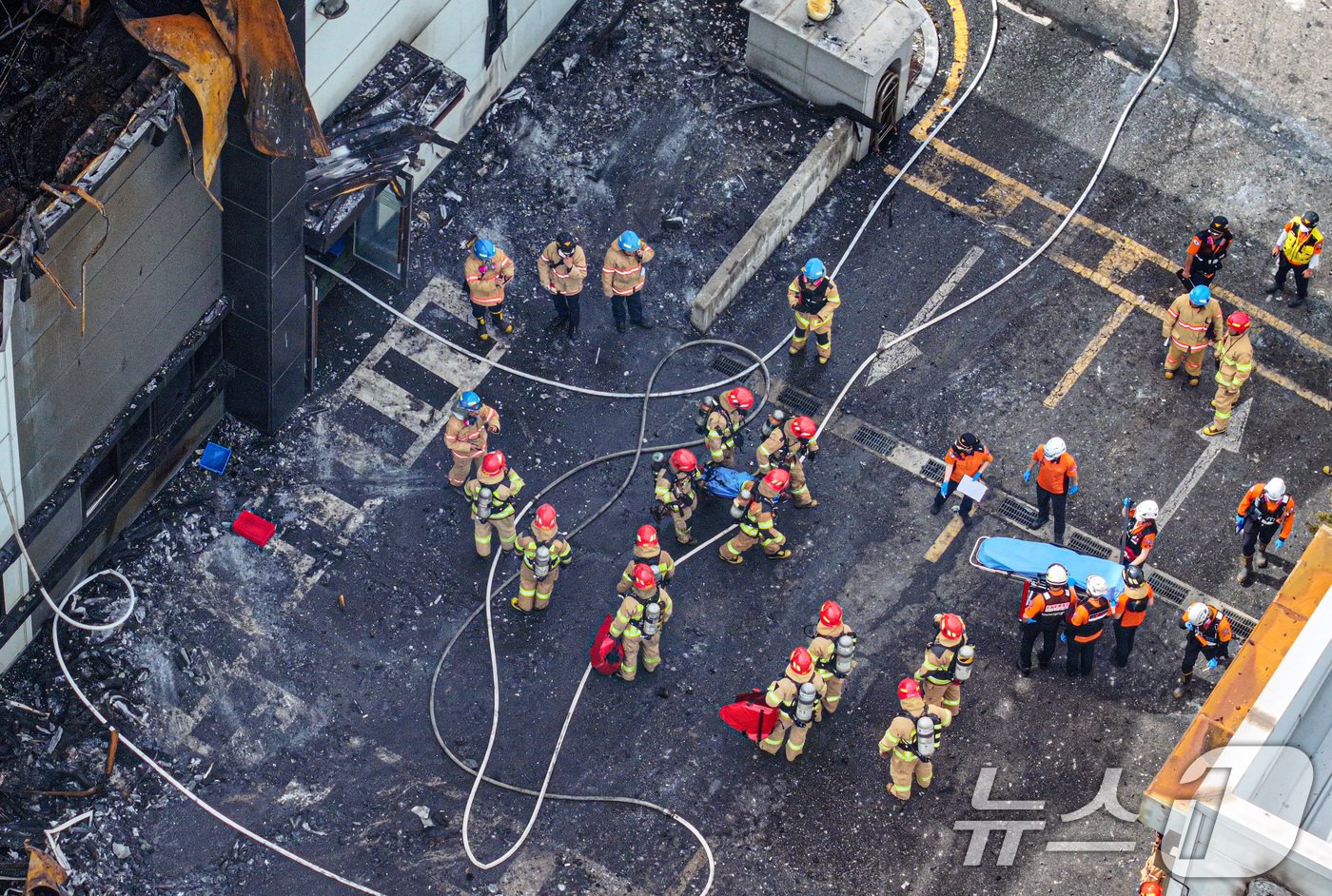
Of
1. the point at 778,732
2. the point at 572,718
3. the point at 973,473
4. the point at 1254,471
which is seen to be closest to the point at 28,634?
the point at 572,718

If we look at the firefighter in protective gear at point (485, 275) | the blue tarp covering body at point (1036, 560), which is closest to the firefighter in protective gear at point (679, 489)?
the firefighter in protective gear at point (485, 275)

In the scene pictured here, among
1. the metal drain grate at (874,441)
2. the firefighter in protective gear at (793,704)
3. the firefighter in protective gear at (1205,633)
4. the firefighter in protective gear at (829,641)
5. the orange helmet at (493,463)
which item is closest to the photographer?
the firefighter in protective gear at (793,704)

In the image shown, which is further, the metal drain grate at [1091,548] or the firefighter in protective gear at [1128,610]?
the metal drain grate at [1091,548]

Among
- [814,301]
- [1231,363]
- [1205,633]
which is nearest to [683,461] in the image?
[814,301]

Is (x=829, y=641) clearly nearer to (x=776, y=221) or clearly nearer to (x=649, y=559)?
(x=649, y=559)

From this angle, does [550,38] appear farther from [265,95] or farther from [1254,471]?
[1254,471]

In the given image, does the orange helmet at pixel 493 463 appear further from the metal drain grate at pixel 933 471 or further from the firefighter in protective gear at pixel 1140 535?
the firefighter in protective gear at pixel 1140 535
